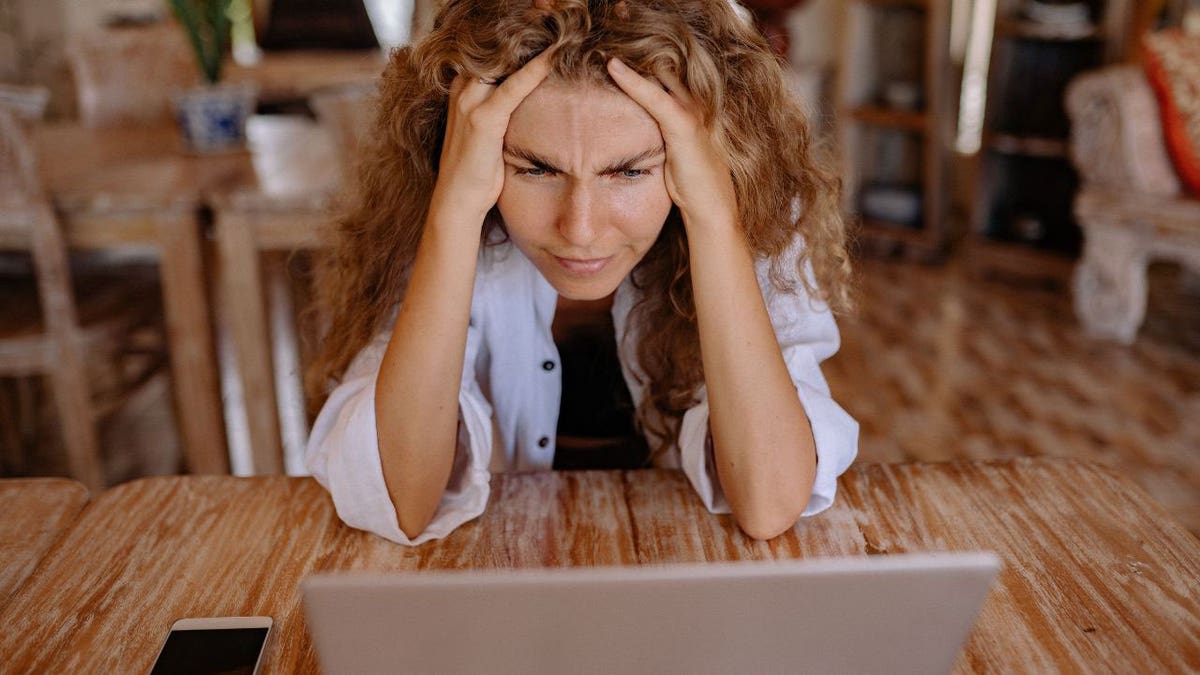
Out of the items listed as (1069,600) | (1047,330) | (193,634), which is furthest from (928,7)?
(193,634)

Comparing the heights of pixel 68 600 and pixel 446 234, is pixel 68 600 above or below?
below

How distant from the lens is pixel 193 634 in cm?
67

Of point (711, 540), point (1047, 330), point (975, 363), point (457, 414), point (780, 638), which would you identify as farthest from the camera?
point (1047, 330)

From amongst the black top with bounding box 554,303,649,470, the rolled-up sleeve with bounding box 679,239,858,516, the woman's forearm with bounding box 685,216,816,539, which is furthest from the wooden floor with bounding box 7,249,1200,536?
the woman's forearm with bounding box 685,216,816,539

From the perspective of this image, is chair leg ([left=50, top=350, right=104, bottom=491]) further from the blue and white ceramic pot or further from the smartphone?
the smartphone

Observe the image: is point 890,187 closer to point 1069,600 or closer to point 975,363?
point 975,363

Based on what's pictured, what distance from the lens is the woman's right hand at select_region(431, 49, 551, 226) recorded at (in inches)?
32.8

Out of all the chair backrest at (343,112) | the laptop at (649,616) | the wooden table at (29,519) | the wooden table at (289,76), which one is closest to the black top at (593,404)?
the wooden table at (29,519)

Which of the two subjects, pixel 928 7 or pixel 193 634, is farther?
pixel 928 7

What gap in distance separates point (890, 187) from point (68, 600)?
13.0 ft

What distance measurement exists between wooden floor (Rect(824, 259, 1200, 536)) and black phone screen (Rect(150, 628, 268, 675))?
1655 mm

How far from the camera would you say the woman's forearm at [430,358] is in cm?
88

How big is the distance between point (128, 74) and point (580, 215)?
2.63 m

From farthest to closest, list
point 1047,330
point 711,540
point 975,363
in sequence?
point 1047,330 → point 975,363 → point 711,540
